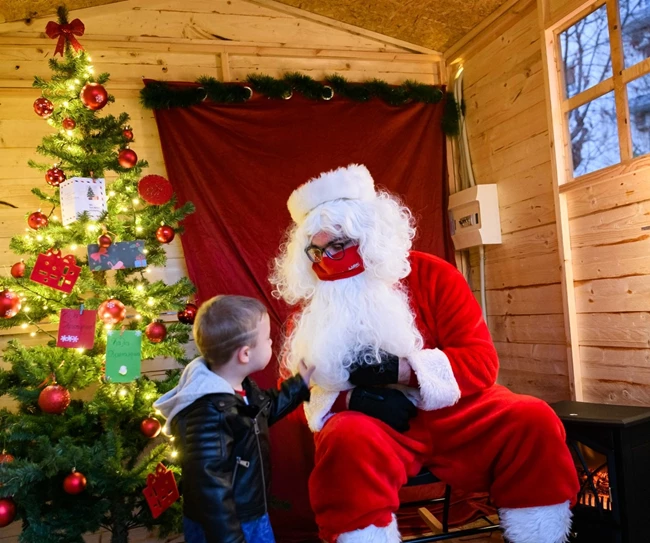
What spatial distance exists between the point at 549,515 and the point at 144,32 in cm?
291

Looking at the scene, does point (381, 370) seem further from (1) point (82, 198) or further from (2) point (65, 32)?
(2) point (65, 32)

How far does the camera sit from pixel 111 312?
2168mm

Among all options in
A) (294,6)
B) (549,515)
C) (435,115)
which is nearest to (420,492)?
(549,515)

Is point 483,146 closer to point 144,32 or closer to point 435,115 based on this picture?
point 435,115

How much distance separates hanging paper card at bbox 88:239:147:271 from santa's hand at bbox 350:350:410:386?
992 millimetres

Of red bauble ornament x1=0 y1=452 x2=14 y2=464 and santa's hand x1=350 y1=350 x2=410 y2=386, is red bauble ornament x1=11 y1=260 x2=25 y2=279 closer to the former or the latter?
red bauble ornament x1=0 y1=452 x2=14 y2=464

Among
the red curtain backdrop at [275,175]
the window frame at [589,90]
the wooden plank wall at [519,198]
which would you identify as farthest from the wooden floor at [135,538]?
the window frame at [589,90]

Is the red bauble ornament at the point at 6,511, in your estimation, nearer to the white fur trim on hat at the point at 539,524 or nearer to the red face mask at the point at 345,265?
the red face mask at the point at 345,265

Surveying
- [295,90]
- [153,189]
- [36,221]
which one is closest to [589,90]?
[295,90]

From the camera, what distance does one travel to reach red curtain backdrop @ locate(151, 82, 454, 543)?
296 centimetres

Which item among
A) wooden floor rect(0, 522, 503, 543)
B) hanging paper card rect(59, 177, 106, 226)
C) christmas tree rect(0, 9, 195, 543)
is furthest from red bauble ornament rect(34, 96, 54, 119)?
wooden floor rect(0, 522, 503, 543)

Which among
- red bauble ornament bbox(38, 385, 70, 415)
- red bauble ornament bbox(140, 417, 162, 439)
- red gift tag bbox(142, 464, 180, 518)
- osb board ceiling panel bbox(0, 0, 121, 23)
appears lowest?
red gift tag bbox(142, 464, 180, 518)

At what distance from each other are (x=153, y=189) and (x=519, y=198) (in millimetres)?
1809

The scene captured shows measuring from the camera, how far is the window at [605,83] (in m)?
2.25
